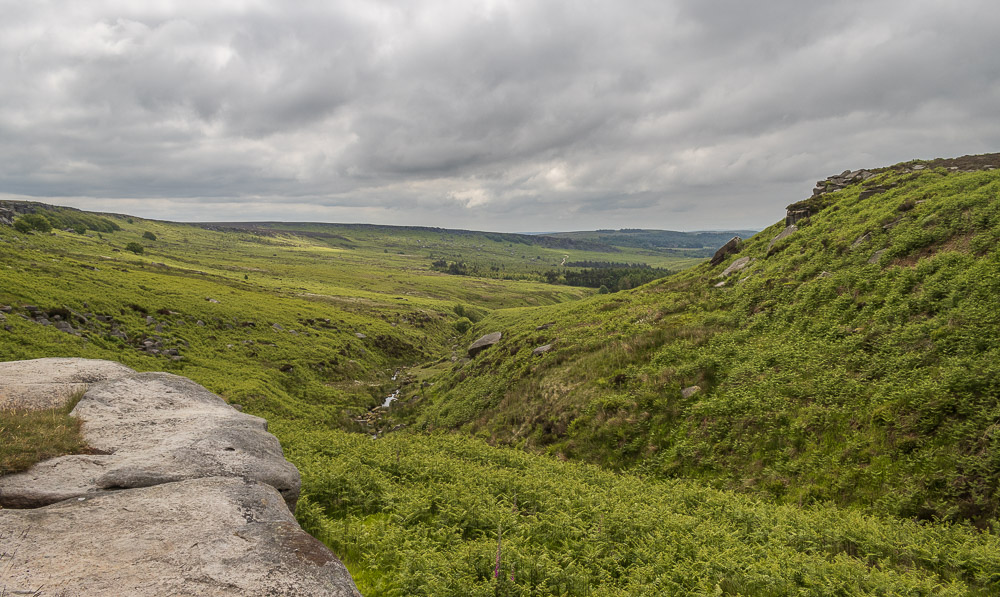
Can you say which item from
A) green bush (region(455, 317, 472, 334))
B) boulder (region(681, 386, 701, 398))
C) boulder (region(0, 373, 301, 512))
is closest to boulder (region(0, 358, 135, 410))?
boulder (region(0, 373, 301, 512))

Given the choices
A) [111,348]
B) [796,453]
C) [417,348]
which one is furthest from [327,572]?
[417,348]

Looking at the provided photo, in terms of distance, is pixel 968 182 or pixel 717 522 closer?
pixel 717 522

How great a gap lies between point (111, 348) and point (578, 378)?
46144mm

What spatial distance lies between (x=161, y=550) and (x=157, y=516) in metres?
1.51

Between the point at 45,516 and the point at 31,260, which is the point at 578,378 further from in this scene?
the point at 31,260

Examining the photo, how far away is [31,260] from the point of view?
203ft

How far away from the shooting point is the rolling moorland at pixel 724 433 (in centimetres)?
971

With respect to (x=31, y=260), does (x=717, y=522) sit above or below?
below

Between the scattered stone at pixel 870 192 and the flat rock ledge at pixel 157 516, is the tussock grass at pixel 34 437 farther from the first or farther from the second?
the scattered stone at pixel 870 192

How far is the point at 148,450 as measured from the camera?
1208cm

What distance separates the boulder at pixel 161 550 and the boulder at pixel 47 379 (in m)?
8.45

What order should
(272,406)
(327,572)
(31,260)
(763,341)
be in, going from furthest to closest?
(31,260), (272,406), (763,341), (327,572)

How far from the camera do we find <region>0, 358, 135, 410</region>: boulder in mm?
14231

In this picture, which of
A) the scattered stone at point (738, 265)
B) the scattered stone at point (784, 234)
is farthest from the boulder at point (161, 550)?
the scattered stone at point (784, 234)
